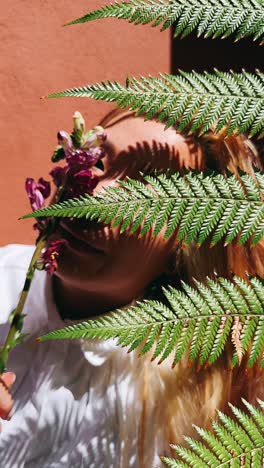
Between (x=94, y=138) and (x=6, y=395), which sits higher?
(x=94, y=138)

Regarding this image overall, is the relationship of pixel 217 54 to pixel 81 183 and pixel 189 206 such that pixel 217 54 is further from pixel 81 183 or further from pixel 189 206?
pixel 189 206

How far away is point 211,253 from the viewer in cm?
110

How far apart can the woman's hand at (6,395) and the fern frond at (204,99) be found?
0.59 meters

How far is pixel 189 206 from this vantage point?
0.62m

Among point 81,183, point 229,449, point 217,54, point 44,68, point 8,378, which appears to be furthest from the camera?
point 217,54

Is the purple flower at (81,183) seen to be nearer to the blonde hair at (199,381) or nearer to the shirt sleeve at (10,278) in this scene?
the blonde hair at (199,381)

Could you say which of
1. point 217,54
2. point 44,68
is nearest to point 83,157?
point 44,68

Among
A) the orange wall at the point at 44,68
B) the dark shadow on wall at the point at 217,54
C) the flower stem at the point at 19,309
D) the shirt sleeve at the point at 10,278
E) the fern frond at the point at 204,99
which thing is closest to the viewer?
the fern frond at the point at 204,99

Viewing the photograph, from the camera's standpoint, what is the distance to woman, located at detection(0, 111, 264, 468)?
3.29ft

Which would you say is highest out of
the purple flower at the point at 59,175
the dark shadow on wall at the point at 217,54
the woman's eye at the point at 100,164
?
the dark shadow on wall at the point at 217,54

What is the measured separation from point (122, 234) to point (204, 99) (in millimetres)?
379

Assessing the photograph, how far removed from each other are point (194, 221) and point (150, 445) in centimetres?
58

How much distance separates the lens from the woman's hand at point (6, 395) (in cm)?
107

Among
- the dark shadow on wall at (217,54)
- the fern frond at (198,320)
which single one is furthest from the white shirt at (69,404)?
the dark shadow on wall at (217,54)
